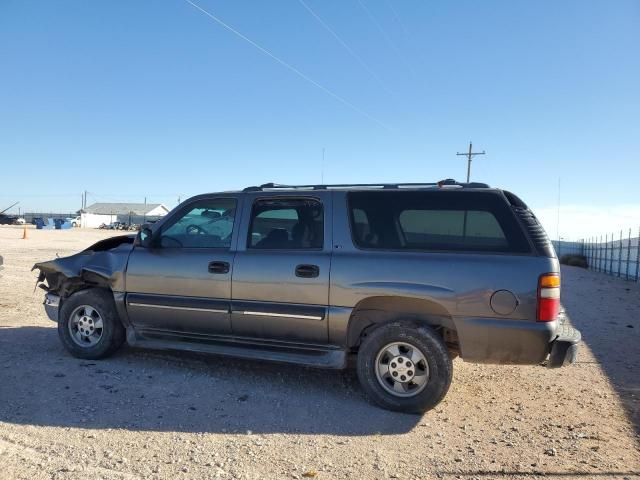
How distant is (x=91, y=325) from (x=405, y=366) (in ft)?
11.5

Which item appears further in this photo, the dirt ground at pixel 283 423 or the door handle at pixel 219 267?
the door handle at pixel 219 267

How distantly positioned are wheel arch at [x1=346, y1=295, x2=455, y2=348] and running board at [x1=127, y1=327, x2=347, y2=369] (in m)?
0.23

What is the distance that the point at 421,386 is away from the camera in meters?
4.45

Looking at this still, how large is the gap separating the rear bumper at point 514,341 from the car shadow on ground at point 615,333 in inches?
37.7

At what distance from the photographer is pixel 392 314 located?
466cm

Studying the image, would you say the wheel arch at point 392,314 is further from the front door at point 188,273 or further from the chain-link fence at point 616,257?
the chain-link fence at point 616,257

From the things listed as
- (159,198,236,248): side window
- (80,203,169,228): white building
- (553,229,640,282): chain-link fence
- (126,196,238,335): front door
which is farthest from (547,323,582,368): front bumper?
(80,203,169,228): white building

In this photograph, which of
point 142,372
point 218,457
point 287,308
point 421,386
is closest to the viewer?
point 218,457

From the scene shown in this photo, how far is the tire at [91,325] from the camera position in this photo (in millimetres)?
5684

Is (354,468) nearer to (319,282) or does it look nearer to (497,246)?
(319,282)

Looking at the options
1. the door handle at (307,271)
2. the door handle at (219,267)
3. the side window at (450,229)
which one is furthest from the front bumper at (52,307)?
the side window at (450,229)

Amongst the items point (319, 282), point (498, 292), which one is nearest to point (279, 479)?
point (319, 282)

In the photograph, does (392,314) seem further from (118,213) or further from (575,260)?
(118,213)

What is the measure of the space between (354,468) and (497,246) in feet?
6.99
